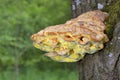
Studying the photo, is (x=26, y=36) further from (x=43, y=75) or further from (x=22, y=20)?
(x=43, y=75)

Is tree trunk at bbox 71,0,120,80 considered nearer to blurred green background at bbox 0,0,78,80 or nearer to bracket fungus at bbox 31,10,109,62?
bracket fungus at bbox 31,10,109,62

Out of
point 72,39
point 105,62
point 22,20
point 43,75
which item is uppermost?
point 72,39

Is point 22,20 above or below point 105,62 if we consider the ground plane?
below

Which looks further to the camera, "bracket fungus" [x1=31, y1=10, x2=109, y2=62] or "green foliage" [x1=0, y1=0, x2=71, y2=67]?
"green foliage" [x1=0, y1=0, x2=71, y2=67]

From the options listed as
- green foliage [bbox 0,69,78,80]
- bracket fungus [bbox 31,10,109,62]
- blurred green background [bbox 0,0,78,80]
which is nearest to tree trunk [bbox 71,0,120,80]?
bracket fungus [bbox 31,10,109,62]

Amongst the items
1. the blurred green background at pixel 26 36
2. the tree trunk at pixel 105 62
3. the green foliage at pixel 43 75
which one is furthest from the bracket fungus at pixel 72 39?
the green foliage at pixel 43 75

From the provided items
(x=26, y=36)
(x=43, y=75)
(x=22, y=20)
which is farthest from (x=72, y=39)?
(x=43, y=75)
